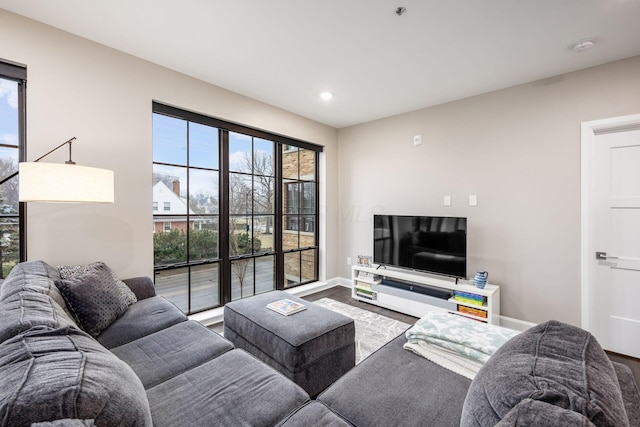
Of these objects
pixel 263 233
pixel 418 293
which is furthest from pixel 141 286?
pixel 418 293

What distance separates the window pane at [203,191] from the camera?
3.05 m

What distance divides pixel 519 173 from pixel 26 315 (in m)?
3.83

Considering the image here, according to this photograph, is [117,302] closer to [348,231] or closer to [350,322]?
[350,322]

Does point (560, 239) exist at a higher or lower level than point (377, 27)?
lower

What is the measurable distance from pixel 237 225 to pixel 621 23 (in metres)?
3.77

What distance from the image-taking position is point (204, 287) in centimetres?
318

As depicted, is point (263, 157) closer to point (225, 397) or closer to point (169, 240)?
point (169, 240)

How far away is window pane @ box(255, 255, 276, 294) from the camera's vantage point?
145 inches

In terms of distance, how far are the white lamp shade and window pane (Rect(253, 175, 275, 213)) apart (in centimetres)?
194

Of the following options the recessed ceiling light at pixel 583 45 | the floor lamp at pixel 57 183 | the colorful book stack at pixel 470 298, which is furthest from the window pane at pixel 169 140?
the recessed ceiling light at pixel 583 45

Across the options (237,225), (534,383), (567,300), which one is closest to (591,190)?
(567,300)

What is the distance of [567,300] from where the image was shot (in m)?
2.75

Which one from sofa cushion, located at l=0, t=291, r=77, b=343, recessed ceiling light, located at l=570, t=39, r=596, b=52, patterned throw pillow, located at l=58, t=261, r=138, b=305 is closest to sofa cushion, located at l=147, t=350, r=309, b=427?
sofa cushion, located at l=0, t=291, r=77, b=343

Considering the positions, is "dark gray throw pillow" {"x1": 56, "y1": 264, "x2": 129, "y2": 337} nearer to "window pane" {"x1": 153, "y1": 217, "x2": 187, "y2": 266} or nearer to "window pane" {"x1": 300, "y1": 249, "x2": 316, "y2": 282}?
"window pane" {"x1": 153, "y1": 217, "x2": 187, "y2": 266}
